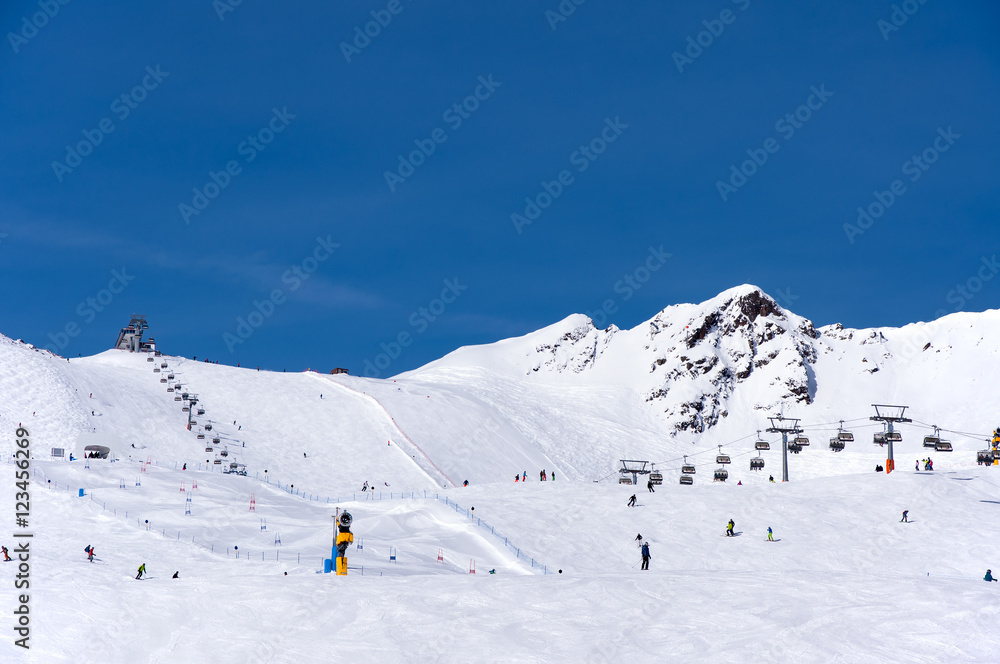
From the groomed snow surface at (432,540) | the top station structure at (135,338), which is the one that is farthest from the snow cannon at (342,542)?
the top station structure at (135,338)

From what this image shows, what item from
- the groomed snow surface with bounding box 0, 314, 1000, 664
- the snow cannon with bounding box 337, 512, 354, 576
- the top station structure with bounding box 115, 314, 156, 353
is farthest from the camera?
the top station structure with bounding box 115, 314, 156, 353

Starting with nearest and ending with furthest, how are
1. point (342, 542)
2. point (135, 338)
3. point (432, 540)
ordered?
point (342, 542) → point (432, 540) → point (135, 338)

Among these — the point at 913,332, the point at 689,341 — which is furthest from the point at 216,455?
the point at 913,332

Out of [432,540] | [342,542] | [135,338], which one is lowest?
[342,542]

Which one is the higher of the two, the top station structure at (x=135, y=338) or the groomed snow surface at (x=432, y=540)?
the top station structure at (x=135, y=338)

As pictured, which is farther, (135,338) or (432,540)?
(135,338)

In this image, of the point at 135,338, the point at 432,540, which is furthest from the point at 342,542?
the point at 135,338

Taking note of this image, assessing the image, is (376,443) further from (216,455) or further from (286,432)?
(216,455)

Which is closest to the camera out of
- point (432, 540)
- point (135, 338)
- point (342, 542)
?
point (342, 542)

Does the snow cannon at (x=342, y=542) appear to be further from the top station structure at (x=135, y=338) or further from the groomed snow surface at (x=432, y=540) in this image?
the top station structure at (x=135, y=338)

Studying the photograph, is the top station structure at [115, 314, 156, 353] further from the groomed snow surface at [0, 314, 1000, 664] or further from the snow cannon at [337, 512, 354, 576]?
the snow cannon at [337, 512, 354, 576]

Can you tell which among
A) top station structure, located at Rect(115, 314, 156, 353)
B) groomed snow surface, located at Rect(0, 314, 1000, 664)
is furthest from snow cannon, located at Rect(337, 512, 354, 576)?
top station structure, located at Rect(115, 314, 156, 353)

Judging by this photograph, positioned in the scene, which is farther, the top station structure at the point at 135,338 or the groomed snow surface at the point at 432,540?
the top station structure at the point at 135,338

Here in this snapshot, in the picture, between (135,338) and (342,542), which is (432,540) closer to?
(342,542)
